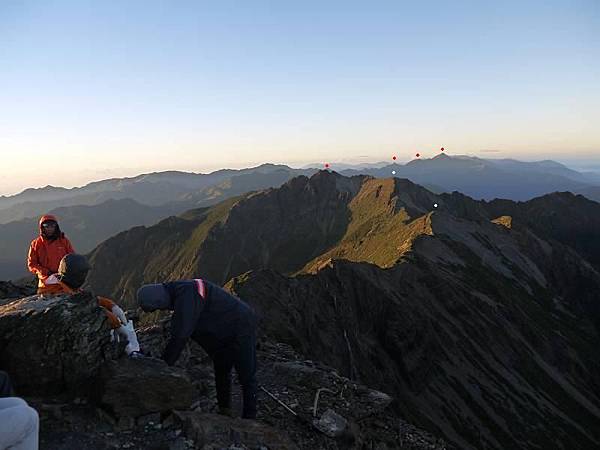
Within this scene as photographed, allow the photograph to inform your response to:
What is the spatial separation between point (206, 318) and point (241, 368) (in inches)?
55.9

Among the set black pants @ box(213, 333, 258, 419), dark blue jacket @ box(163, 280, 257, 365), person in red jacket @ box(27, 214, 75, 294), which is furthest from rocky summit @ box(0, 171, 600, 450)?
person in red jacket @ box(27, 214, 75, 294)

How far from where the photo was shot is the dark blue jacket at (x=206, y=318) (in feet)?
28.9

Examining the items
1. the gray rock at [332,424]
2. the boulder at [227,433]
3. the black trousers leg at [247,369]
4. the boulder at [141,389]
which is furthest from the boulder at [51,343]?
the gray rock at [332,424]

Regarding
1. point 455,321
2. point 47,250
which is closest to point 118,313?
point 47,250

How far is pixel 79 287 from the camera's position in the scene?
9523 millimetres

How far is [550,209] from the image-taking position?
186 m

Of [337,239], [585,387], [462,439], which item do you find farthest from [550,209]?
[462,439]

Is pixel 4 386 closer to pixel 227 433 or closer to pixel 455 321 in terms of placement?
pixel 227 433

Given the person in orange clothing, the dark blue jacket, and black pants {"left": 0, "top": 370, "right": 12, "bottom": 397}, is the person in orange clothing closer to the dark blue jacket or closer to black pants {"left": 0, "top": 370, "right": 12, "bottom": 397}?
the dark blue jacket

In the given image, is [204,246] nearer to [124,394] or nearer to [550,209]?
[550,209]

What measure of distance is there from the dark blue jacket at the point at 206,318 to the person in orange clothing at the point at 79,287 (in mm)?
1282

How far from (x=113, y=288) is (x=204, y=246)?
3692 centimetres

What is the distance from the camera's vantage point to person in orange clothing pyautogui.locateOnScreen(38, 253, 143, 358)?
361 inches

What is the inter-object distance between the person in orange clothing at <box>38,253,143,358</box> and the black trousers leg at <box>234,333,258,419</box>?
7.02 ft
